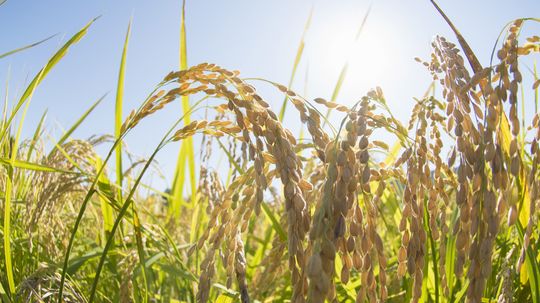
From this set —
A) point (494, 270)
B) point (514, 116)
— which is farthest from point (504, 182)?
point (494, 270)

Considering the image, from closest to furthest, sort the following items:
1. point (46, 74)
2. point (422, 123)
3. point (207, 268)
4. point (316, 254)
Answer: point (316, 254) → point (207, 268) → point (422, 123) → point (46, 74)

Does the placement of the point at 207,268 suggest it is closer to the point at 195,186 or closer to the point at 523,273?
the point at 523,273

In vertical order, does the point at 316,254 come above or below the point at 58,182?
below

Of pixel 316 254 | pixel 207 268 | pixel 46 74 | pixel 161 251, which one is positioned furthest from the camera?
pixel 161 251

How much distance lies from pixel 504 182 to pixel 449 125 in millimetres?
270

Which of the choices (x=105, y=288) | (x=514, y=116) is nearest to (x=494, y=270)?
(x=514, y=116)

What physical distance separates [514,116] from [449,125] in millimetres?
168

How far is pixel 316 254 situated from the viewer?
76 centimetres

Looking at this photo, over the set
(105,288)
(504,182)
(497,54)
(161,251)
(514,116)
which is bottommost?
(105,288)

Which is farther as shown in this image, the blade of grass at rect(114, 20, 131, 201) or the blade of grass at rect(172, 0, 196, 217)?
the blade of grass at rect(172, 0, 196, 217)

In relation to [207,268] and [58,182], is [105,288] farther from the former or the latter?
[207,268]

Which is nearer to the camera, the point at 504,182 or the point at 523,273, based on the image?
the point at 504,182

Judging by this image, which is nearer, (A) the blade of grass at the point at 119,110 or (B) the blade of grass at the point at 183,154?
(A) the blade of grass at the point at 119,110

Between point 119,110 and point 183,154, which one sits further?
point 183,154
